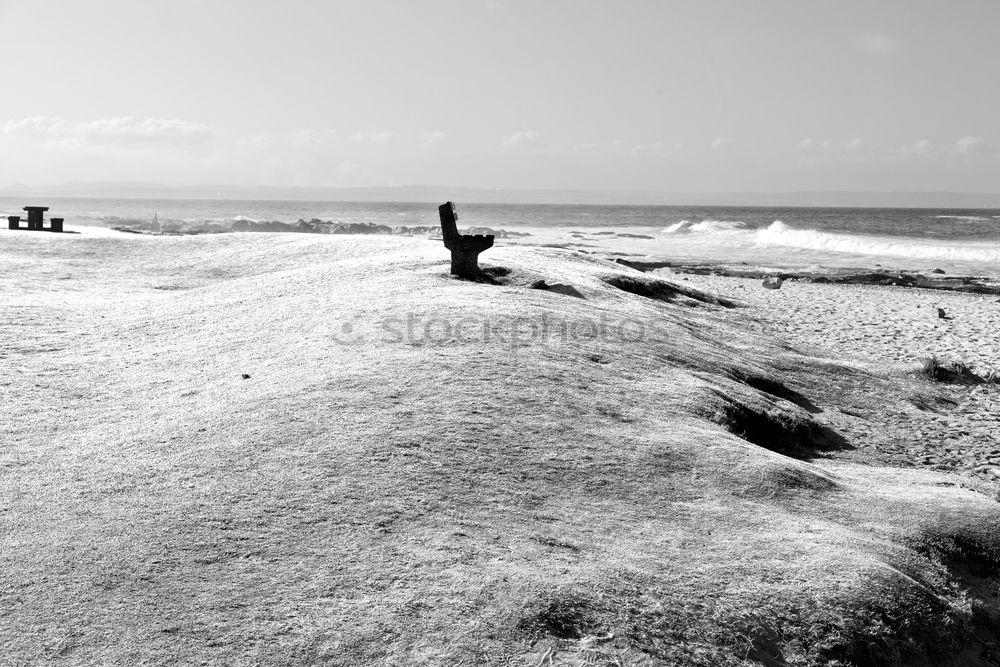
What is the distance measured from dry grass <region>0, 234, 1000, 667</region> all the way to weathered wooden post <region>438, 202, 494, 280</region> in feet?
5.82

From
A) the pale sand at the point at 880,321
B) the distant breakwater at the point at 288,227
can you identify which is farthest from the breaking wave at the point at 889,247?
the distant breakwater at the point at 288,227

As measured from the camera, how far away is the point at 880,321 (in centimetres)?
1441

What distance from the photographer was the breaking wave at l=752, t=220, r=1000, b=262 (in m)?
31.9

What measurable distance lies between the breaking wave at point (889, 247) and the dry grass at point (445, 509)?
2800 cm

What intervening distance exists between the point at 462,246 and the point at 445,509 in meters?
5.61

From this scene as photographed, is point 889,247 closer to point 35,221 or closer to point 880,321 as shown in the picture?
point 880,321

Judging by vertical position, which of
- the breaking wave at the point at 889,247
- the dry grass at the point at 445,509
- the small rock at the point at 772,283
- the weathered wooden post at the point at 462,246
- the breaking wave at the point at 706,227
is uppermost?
the breaking wave at the point at 706,227

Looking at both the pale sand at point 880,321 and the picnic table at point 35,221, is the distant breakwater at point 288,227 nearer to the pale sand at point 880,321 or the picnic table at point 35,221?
the picnic table at point 35,221

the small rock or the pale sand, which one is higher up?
the small rock

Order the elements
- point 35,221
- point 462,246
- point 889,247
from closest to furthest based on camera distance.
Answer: point 462,246, point 35,221, point 889,247

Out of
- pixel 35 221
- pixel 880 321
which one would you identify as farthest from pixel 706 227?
pixel 35 221

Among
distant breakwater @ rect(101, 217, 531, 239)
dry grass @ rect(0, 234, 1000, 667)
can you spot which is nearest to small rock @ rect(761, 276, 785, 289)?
dry grass @ rect(0, 234, 1000, 667)

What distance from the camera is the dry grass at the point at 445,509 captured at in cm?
360

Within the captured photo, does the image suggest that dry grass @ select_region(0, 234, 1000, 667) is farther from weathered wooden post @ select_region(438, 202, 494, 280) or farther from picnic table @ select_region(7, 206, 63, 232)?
picnic table @ select_region(7, 206, 63, 232)
